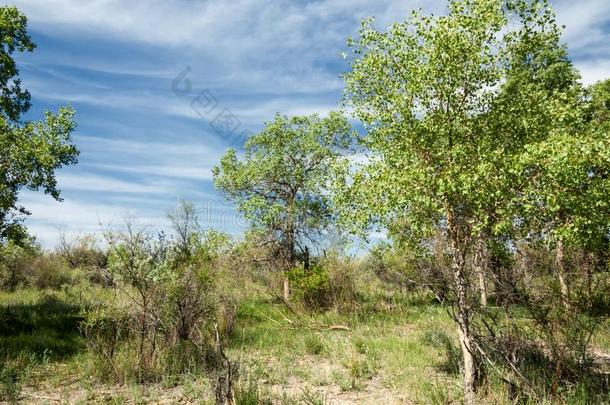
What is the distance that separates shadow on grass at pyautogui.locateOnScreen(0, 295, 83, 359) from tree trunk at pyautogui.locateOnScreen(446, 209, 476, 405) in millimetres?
9128

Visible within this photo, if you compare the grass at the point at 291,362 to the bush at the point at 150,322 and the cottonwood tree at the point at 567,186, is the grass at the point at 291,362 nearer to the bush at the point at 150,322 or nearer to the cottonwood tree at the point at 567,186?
the bush at the point at 150,322

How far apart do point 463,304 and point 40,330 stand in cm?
1347

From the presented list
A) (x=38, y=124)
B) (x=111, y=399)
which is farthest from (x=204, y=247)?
(x=111, y=399)

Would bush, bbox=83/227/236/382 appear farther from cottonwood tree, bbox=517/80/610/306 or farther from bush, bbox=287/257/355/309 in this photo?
bush, bbox=287/257/355/309

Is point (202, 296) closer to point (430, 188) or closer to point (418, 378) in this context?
point (418, 378)

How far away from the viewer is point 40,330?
48.6 feet

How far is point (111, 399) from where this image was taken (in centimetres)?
856

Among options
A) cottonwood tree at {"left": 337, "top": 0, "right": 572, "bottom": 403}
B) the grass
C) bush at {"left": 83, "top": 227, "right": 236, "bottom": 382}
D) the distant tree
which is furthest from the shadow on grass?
cottonwood tree at {"left": 337, "top": 0, "right": 572, "bottom": 403}

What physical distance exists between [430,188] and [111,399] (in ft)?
23.0

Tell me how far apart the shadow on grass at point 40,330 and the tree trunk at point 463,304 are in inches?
359

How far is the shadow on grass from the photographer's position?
12.4m

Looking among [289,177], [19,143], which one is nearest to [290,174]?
[289,177]

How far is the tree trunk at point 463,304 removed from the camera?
795 cm

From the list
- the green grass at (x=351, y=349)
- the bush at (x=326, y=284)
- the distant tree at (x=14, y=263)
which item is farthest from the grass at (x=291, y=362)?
the distant tree at (x=14, y=263)
